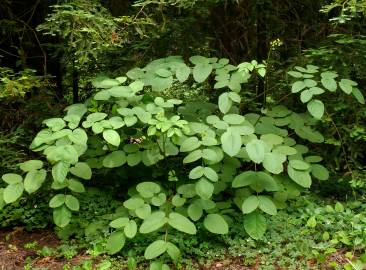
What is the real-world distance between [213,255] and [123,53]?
2.48 metres

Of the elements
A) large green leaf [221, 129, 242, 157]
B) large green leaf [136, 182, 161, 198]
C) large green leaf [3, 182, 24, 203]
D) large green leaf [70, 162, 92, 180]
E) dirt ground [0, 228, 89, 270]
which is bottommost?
dirt ground [0, 228, 89, 270]

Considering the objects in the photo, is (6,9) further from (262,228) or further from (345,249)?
(345,249)

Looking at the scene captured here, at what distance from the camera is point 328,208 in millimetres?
3973

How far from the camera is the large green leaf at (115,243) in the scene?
3.50 meters

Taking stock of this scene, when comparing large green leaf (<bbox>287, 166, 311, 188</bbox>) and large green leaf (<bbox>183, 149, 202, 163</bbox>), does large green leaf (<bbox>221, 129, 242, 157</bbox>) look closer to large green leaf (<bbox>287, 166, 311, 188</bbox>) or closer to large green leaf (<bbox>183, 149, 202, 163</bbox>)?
large green leaf (<bbox>183, 149, 202, 163</bbox>)

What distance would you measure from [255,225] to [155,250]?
85 centimetres

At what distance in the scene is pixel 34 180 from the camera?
3.70m

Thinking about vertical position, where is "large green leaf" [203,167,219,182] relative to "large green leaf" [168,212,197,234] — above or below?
above

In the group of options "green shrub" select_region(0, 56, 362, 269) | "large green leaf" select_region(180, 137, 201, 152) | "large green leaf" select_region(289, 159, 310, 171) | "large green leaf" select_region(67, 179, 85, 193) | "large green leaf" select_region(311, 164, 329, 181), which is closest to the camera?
"green shrub" select_region(0, 56, 362, 269)

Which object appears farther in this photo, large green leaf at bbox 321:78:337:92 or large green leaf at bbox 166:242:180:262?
large green leaf at bbox 321:78:337:92

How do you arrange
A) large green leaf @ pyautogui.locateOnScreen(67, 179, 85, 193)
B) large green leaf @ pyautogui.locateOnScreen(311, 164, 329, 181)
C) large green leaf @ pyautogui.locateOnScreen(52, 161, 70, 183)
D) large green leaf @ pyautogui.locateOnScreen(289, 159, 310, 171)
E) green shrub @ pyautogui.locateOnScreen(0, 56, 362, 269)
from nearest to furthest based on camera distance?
large green leaf @ pyautogui.locateOnScreen(52, 161, 70, 183) → green shrub @ pyautogui.locateOnScreen(0, 56, 362, 269) → large green leaf @ pyautogui.locateOnScreen(67, 179, 85, 193) → large green leaf @ pyautogui.locateOnScreen(289, 159, 310, 171) → large green leaf @ pyautogui.locateOnScreen(311, 164, 329, 181)

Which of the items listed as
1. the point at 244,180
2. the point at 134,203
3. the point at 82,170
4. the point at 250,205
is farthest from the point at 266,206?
the point at 82,170

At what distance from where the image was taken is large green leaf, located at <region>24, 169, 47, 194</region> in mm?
3631

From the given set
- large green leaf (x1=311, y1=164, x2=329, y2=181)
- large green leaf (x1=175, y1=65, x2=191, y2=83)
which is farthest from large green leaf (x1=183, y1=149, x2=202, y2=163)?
large green leaf (x1=311, y1=164, x2=329, y2=181)
